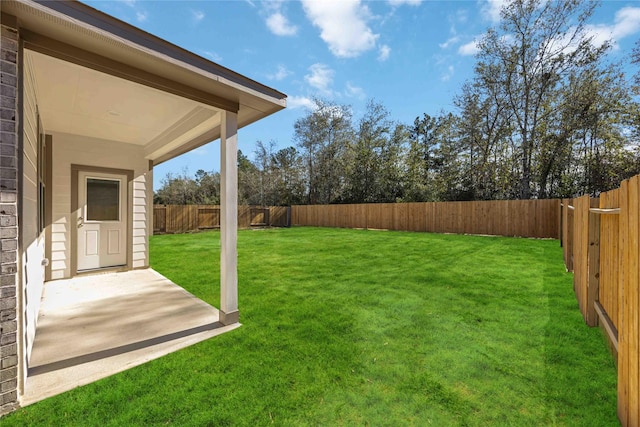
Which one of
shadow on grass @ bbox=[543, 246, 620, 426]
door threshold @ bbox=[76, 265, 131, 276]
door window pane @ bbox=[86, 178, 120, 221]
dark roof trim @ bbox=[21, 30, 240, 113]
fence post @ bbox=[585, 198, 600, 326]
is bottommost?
shadow on grass @ bbox=[543, 246, 620, 426]

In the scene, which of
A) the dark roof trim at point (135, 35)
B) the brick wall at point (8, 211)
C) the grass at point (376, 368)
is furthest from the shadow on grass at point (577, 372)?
the dark roof trim at point (135, 35)

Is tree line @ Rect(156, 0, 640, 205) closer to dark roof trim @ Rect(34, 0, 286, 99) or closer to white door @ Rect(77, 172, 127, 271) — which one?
dark roof trim @ Rect(34, 0, 286, 99)

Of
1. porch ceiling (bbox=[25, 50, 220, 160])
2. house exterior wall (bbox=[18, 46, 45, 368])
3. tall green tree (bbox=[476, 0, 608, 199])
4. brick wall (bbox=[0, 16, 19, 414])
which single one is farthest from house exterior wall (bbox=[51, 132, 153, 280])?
tall green tree (bbox=[476, 0, 608, 199])

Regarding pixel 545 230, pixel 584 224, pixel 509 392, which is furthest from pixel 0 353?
pixel 545 230

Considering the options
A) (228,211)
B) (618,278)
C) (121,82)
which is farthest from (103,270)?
(618,278)

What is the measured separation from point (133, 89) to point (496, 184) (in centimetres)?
1620

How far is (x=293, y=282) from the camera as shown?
14.8ft

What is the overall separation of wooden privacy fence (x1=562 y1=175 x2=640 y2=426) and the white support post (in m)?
2.83

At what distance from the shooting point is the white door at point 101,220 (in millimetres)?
4645

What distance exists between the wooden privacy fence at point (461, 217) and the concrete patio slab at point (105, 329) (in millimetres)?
11038

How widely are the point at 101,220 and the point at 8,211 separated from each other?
3.89 m

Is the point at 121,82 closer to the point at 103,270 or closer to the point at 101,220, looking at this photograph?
the point at 101,220

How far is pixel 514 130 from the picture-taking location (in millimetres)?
Result: 13922

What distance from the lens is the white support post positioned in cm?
279
